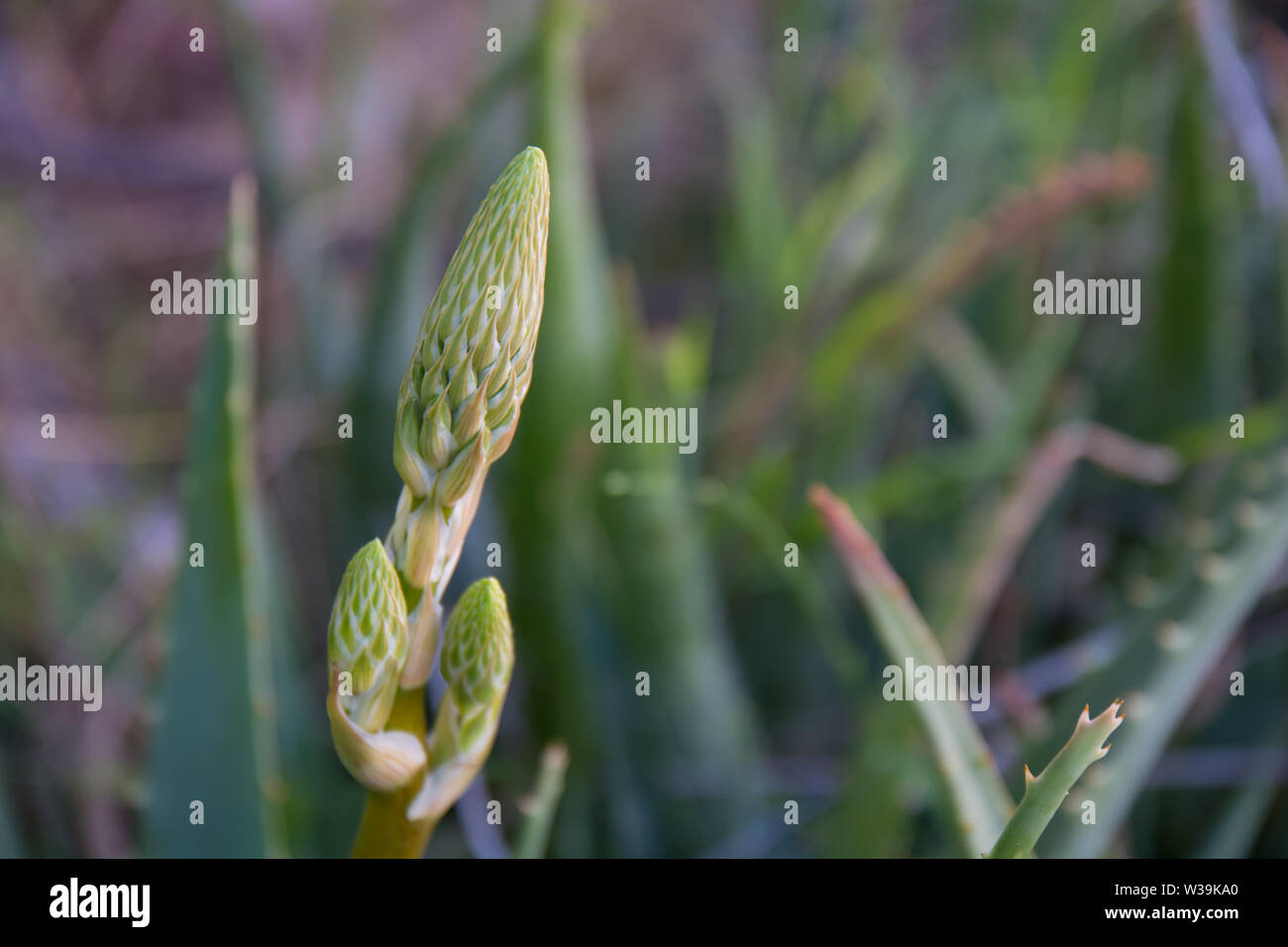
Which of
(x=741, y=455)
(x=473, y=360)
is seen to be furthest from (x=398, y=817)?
(x=741, y=455)

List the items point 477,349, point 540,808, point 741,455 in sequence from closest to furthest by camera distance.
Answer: point 477,349 → point 540,808 → point 741,455

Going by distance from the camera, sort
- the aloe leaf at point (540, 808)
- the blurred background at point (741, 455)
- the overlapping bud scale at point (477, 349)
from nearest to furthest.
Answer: the overlapping bud scale at point (477, 349), the aloe leaf at point (540, 808), the blurred background at point (741, 455)

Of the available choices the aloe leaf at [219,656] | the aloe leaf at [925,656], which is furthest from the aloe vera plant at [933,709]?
the aloe leaf at [219,656]

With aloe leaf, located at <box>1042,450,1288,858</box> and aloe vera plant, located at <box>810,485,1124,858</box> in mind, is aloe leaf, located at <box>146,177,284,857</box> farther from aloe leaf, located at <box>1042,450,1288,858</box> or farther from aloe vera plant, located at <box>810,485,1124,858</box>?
aloe leaf, located at <box>1042,450,1288,858</box>

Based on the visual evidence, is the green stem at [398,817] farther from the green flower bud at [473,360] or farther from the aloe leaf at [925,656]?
the aloe leaf at [925,656]

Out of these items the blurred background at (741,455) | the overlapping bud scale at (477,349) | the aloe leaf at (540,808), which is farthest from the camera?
the blurred background at (741,455)

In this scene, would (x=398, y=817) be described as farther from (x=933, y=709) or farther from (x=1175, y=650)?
(x=1175, y=650)

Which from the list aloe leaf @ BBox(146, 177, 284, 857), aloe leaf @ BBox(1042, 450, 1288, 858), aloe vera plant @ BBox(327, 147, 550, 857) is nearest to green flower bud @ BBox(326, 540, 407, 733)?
aloe vera plant @ BBox(327, 147, 550, 857)
